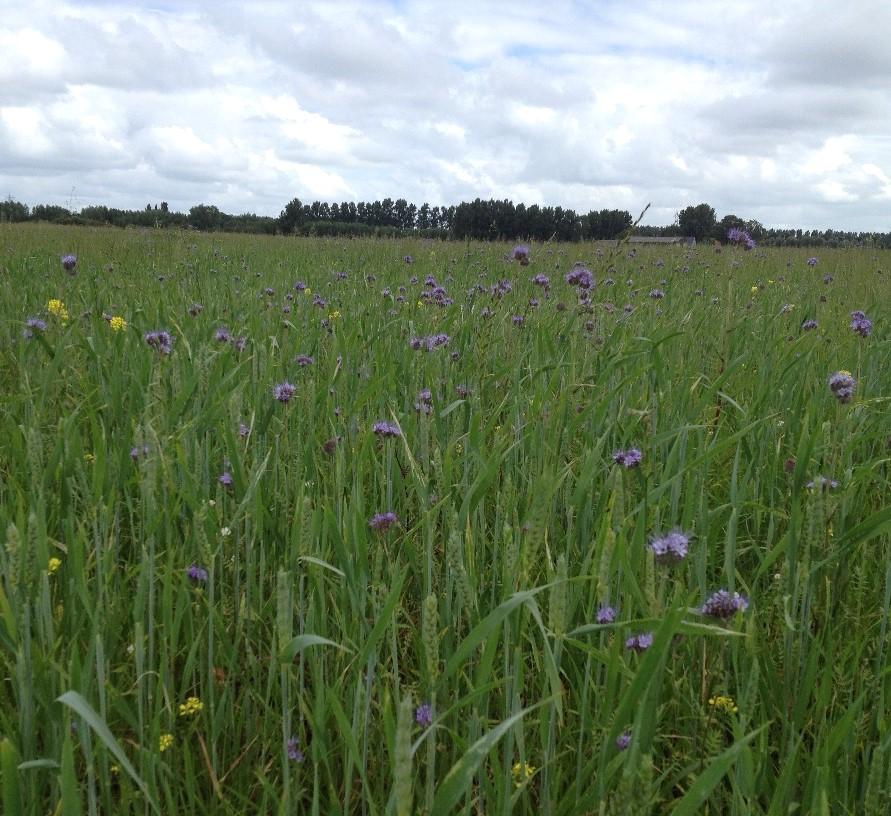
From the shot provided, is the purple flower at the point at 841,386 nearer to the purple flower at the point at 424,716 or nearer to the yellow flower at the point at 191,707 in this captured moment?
the purple flower at the point at 424,716

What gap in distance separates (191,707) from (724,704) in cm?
85

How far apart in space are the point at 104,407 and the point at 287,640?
1.50m

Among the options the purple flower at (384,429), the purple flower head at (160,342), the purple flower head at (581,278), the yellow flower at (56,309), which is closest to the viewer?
the purple flower at (384,429)

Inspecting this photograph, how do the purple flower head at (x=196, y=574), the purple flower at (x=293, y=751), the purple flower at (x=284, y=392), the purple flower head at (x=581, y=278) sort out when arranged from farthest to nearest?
the purple flower head at (x=581, y=278) → the purple flower at (x=284, y=392) → the purple flower head at (x=196, y=574) → the purple flower at (x=293, y=751)

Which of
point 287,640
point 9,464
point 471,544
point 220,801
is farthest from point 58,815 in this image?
→ point 9,464

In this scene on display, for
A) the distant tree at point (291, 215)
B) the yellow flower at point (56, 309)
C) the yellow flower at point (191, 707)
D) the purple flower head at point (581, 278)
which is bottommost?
the yellow flower at point (191, 707)

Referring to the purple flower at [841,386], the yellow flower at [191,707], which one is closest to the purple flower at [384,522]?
the yellow flower at [191,707]

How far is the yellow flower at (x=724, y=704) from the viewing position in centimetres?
112

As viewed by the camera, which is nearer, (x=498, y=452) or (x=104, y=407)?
(x=498, y=452)

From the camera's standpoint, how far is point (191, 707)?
4.02 feet

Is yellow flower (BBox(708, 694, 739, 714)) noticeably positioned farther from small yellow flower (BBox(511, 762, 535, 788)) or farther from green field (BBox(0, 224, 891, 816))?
small yellow flower (BBox(511, 762, 535, 788))

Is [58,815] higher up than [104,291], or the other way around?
[104,291]

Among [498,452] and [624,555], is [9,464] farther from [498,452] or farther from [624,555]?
[624,555]

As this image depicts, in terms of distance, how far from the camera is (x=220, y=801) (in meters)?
1.14
